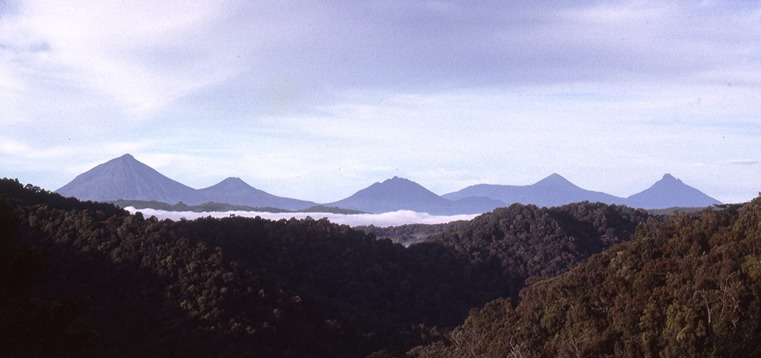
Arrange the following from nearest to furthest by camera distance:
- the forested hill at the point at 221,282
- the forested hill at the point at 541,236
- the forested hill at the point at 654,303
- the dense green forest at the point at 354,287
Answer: the forested hill at the point at 221,282 → the dense green forest at the point at 354,287 → the forested hill at the point at 654,303 → the forested hill at the point at 541,236

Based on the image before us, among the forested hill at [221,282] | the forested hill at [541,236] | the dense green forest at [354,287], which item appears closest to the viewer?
the forested hill at [221,282]

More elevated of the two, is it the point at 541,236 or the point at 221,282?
the point at 541,236

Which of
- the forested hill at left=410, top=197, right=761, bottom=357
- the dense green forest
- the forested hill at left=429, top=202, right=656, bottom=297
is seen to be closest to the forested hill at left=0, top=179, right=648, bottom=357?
the dense green forest

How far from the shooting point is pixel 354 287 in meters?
85.9

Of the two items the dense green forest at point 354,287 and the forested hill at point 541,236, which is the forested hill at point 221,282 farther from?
the forested hill at point 541,236

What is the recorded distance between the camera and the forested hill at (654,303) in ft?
91.3

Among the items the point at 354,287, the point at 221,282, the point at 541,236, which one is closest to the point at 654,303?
the point at 221,282

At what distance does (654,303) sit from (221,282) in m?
38.2

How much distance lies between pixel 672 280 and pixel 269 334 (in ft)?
107

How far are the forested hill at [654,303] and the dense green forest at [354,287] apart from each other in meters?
0.08

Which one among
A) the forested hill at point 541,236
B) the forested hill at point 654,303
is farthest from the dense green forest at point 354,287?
the forested hill at point 541,236

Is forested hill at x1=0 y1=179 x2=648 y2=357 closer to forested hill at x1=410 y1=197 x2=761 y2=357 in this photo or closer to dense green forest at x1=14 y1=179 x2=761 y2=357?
dense green forest at x1=14 y1=179 x2=761 y2=357

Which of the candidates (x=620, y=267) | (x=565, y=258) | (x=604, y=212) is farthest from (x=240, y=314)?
(x=604, y=212)

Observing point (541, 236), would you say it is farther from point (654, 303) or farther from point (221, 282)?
point (654, 303)
